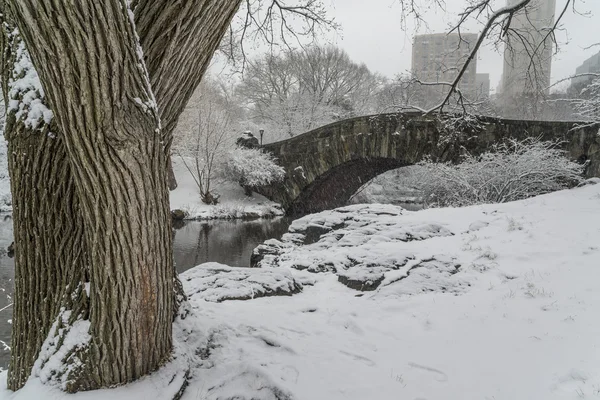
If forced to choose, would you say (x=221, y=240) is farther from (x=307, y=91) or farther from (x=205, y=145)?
(x=307, y=91)

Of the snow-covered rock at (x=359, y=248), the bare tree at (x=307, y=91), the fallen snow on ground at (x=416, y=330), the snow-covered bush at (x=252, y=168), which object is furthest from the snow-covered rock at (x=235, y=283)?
the bare tree at (x=307, y=91)

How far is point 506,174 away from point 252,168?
394 inches

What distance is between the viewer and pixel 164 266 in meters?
1.62

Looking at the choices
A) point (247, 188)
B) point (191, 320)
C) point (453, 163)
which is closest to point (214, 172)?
point (247, 188)

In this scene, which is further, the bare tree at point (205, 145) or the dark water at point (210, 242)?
the bare tree at point (205, 145)

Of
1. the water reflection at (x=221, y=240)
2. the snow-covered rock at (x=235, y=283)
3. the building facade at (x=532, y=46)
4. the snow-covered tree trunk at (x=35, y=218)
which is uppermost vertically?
the building facade at (x=532, y=46)

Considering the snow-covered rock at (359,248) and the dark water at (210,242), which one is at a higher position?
the snow-covered rock at (359,248)

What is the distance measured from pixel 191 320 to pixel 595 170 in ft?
36.3

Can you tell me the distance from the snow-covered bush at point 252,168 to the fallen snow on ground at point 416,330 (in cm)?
1086

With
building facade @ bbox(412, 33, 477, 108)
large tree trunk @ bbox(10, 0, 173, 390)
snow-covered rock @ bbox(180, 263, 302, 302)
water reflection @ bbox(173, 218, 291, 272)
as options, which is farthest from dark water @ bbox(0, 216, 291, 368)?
building facade @ bbox(412, 33, 477, 108)

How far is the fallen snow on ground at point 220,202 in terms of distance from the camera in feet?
48.4

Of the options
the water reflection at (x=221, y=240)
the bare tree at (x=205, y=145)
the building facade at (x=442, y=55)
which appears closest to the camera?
the building facade at (x=442, y=55)

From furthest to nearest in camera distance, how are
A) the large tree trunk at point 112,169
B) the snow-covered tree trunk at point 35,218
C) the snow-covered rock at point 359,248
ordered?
the snow-covered rock at point 359,248 < the snow-covered tree trunk at point 35,218 < the large tree trunk at point 112,169

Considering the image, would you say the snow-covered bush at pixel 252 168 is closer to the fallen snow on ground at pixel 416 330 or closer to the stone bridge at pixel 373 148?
the stone bridge at pixel 373 148
